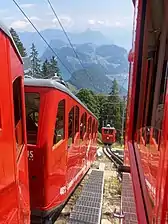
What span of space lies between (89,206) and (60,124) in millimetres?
1772

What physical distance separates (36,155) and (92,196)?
8.02ft

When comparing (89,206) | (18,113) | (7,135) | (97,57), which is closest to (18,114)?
(18,113)

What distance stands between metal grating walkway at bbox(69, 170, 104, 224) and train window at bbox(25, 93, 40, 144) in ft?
4.66

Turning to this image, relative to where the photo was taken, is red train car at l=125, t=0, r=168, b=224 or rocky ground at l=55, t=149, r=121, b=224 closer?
red train car at l=125, t=0, r=168, b=224

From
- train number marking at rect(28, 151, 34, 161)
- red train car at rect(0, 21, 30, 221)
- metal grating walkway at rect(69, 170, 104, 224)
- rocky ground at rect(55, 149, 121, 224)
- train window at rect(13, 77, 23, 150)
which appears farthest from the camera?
rocky ground at rect(55, 149, 121, 224)

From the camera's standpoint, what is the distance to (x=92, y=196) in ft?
19.6

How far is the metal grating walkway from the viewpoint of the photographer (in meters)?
4.66

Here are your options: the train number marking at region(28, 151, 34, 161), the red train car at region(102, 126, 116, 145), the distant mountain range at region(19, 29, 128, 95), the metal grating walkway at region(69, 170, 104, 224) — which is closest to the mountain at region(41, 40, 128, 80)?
the distant mountain range at region(19, 29, 128, 95)

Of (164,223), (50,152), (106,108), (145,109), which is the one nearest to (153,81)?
(145,109)

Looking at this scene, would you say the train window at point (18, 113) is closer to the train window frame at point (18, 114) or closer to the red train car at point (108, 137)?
the train window frame at point (18, 114)

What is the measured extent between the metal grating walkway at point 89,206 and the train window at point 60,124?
1.26 metres

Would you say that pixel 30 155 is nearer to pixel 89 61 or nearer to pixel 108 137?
pixel 108 137

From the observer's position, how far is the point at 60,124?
4535mm

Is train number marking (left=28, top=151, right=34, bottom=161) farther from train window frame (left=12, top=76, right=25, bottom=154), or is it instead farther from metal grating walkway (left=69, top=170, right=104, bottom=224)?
metal grating walkway (left=69, top=170, right=104, bottom=224)
